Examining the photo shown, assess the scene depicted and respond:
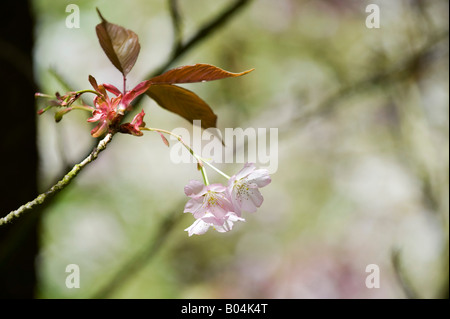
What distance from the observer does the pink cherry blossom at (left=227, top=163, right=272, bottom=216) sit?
0.54 metres

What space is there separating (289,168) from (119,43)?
2.80m

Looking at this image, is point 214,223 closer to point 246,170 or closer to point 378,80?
point 246,170

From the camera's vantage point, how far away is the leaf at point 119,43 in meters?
0.43

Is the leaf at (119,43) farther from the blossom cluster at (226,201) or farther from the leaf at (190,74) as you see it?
the blossom cluster at (226,201)

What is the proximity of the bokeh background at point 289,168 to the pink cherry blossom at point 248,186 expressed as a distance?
60.3 inches

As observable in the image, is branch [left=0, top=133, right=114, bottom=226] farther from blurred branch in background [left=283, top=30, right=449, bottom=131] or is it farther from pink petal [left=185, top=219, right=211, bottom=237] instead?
blurred branch in background [left=283, top=30, right=449, bottom=131]

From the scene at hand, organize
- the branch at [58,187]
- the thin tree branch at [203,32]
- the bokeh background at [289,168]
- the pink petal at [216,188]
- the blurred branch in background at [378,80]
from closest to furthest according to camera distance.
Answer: the branch at [58,187] < the pink petal at [216,188] < the thin tree branch at [203,32] < the blurred branch in background at [378,80] < the bokeh background at [289,168]

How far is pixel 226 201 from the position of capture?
54 cm

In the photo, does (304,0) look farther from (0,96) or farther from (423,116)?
(0,96)

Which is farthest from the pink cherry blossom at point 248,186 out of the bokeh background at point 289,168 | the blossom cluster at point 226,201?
the bokeh background at point 289,168

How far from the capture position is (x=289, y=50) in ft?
9.56

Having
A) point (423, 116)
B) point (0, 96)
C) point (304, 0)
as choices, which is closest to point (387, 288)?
point (423, 116)
